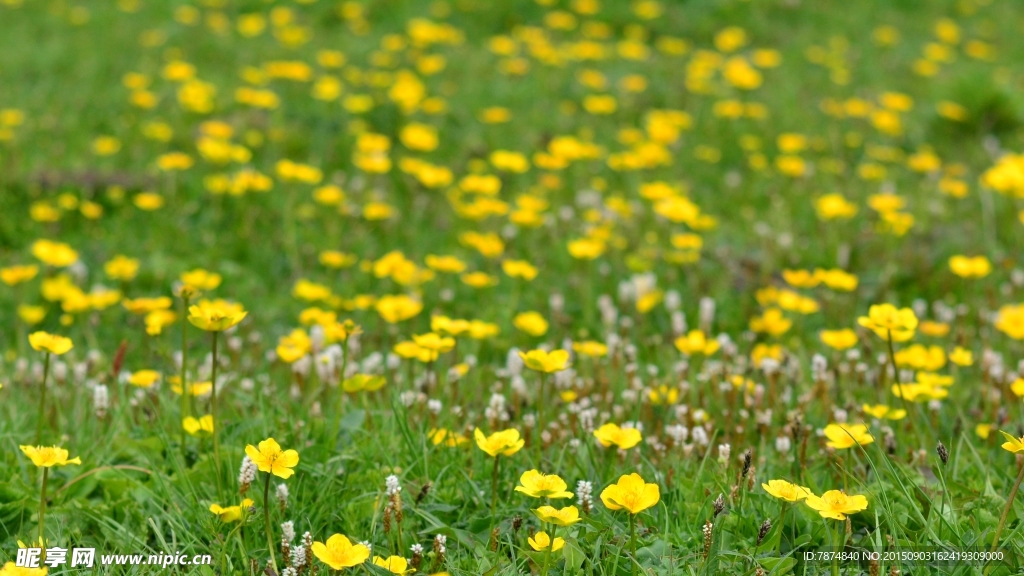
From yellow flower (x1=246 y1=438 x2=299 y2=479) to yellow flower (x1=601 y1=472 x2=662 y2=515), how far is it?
26.3 inches

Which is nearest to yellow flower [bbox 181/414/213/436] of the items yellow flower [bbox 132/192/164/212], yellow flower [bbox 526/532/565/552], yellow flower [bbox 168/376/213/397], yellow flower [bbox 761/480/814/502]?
yellow flower [bbox 168/376/213/397]

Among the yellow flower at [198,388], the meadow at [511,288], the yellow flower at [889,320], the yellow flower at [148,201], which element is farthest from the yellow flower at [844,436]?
the yellow flower at [148,201]

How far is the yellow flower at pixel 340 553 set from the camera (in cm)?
186

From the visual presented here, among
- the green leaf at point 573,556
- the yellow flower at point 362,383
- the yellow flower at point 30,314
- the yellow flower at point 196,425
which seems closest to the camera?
the green leaf at point 573,556

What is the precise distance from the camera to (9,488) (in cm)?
234

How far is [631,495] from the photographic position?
195cm

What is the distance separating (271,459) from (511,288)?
2.71 m

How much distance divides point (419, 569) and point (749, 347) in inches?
85.8

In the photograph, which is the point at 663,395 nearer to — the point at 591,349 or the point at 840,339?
the point at 591,349

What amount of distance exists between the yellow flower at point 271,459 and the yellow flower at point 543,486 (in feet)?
1.61

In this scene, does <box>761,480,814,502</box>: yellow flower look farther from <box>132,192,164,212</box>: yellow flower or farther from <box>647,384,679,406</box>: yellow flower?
<box>132,192,164,212</box>: yellow flower

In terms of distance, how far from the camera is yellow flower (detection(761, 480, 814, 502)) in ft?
6.47

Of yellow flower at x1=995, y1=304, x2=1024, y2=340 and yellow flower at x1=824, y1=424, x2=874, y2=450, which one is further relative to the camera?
yellow flower at x1=995, y1=304, x2=1024, y2=340

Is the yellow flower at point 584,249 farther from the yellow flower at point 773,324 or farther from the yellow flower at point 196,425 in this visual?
the yellow flower at point 196,425
